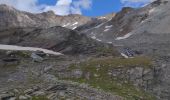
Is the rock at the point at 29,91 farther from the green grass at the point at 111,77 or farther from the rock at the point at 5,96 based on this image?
the green grass at the point at 111,77

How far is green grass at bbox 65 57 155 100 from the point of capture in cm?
4816

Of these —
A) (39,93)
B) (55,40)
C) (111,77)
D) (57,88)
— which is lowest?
(39,93)

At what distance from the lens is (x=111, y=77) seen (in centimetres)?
5306

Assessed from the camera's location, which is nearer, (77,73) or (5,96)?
(5,96)

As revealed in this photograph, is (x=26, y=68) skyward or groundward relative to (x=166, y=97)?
skyward

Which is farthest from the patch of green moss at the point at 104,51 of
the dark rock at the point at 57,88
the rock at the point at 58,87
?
the dark rock at the point at 57,88

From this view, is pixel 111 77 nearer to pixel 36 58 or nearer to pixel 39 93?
pixel 39 93

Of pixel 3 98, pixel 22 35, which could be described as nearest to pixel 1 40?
pixel 22 35

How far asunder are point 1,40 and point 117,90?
192 feet

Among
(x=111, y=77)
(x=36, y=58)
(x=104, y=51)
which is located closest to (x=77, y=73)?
(x=111, y=77)

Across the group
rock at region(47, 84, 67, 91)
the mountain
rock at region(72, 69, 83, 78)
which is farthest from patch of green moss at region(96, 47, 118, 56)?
rock at region(47, 84, 67, 91)

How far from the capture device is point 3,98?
139ft

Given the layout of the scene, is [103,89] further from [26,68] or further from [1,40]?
[1,40]

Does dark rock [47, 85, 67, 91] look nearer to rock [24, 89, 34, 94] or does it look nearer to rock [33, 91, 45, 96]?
rock [33, 91, 45, 96]
